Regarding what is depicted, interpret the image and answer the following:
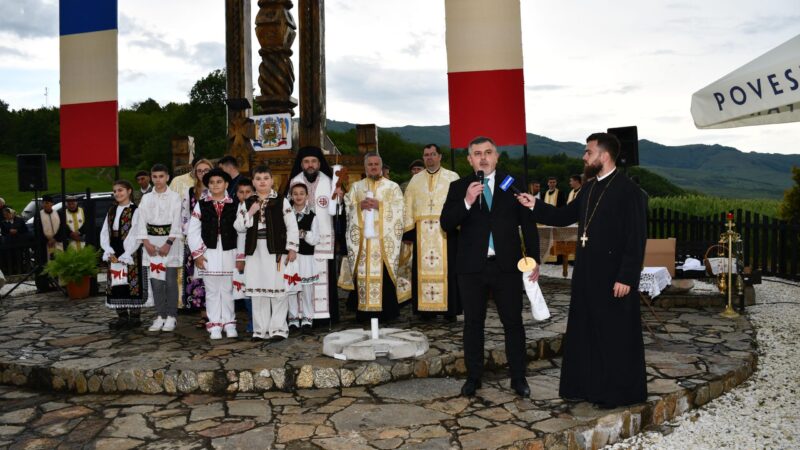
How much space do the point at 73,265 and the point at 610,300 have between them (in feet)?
24.1

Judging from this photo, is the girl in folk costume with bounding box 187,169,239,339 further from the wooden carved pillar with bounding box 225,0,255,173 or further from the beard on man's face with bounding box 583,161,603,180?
the beard on man's face with bounding box 583,161,603,180

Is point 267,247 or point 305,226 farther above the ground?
point 305,226

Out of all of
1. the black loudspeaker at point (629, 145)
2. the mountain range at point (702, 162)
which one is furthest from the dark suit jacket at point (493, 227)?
the mountain range at point (702, 162)

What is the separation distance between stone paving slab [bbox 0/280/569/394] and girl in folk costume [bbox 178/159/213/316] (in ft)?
1.95

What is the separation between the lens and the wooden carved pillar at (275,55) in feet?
27.9

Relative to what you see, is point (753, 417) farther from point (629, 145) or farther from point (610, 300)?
point (629, 145)

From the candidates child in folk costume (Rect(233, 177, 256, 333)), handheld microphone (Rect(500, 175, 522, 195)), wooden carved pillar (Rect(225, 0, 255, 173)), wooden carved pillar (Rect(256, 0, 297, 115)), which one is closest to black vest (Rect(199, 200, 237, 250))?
child in folk costume (Rect(233, 177, 256, 333))

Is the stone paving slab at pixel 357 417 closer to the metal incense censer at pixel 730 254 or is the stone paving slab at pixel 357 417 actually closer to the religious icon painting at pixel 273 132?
the metal incense censer at pixel 730 254

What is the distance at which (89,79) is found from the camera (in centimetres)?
943

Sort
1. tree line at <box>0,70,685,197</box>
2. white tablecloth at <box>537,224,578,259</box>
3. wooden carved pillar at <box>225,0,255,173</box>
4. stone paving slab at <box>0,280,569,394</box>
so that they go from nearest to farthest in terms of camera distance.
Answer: stone paving slab at <box>0,280,569,394</box>, wooden carved pillar at <box>225,0,255,173</box>, white tablecloth at <box>537,224,578,259</box>, tree line at <box>0,70,685,197</box>

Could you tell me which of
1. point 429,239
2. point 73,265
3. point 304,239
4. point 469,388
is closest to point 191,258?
point 304,239

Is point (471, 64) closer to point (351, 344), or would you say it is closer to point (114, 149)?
point (351, 344)

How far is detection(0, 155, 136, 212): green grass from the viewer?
4234 centimetres

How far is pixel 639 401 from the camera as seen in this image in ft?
15.3
